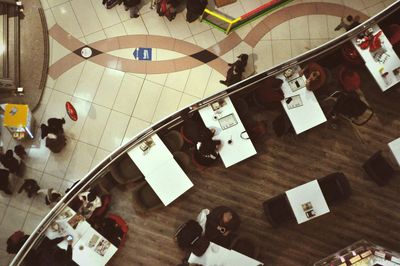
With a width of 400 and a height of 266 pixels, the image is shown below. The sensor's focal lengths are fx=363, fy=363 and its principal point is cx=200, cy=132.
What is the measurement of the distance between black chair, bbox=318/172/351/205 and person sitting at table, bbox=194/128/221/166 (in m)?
2.40

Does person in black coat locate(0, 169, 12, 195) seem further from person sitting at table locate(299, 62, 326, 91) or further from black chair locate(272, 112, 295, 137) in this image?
person sitting at table locate(299, 62, 326, 91)

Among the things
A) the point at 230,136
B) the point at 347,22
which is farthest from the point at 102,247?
the point at 347,22

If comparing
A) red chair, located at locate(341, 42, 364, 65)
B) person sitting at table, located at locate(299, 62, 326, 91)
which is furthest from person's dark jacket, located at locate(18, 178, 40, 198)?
red chair, located at locate(341, 42, 364, 65)

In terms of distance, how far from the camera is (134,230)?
7.68 metres

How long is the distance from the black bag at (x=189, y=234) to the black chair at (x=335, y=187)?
2838 millimetres

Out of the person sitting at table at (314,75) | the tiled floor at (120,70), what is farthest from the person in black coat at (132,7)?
the person sitting at table at (314,75)

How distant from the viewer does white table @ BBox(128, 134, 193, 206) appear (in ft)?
24.8

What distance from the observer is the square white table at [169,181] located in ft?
24.8

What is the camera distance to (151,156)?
7.61m

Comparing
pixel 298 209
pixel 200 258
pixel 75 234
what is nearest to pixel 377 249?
pixel 298 209

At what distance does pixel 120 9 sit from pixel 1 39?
3.03 metres

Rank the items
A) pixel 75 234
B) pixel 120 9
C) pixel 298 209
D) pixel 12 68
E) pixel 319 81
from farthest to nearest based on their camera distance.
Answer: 1. pixel 120 9
2. pixel 12 68
3. pixel 319 81
4. pixel 298 209
5. pixel 75 234

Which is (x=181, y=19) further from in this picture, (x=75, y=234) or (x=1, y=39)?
(x=75, y=234)

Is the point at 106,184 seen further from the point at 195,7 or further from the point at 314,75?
the point at 314,75
